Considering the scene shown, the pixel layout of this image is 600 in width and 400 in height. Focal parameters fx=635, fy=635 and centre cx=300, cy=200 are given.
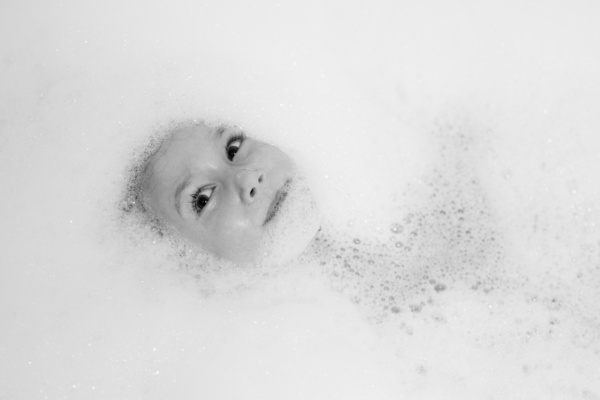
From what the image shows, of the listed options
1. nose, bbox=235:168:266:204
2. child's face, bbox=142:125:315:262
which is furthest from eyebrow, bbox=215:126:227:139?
nose, bbox=235:168:266:204

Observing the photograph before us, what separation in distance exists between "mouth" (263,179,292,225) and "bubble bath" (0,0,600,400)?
0.35ft

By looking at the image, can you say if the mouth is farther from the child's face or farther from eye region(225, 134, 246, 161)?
eye region(225, 134, 246, 161)

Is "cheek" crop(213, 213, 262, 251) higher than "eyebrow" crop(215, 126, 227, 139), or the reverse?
"eyebrow" crop(215, 126, 227, 139)

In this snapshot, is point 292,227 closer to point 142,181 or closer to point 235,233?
point 235,233

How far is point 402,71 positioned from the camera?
1274 millimetres

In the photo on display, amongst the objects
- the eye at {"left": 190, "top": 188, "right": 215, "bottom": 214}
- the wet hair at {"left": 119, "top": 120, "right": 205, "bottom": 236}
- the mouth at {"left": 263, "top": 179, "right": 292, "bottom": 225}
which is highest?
the mouth at {"left": 263, "top": 179, "right": 292, "bottom": 225}

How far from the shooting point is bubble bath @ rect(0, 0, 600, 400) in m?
1.17

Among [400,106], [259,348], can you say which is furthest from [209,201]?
[400,106]

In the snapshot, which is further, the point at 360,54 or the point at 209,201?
the point at 360,54

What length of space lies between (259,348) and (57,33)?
736mm

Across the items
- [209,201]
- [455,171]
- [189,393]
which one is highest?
[455,171]

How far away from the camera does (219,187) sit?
1.09 meters

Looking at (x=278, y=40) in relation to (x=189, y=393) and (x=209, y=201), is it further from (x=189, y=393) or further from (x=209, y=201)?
(x=189, y=393)

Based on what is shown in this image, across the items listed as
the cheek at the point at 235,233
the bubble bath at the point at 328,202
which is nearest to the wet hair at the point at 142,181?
the bubble bath at the point at 328,202
